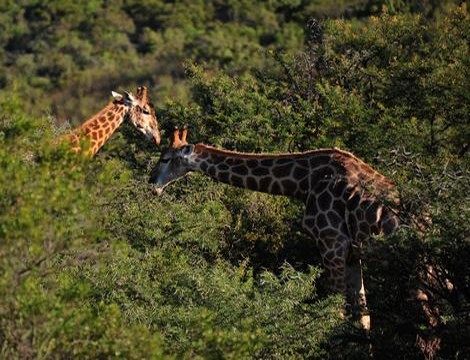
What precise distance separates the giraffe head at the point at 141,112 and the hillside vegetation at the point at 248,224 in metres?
0.83

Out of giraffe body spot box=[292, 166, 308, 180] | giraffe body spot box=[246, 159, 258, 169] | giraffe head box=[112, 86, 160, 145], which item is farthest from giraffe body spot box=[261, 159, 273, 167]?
giraffe head box=[112, 86, 160, 145]

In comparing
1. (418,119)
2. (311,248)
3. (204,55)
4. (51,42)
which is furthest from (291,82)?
(51,42)

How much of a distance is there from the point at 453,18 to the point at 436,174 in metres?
14.3

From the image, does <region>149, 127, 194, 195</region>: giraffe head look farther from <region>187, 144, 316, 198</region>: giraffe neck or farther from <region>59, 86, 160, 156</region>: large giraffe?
<region>59, 86, 160, 156</region>: large giraffe

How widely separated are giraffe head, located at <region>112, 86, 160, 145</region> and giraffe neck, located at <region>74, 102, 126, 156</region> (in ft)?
1.33

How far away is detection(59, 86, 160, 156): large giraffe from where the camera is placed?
17.2 metres

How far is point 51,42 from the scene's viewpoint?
82.4 metres

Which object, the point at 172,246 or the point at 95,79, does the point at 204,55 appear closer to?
the point at 95,79

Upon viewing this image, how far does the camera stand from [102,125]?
685 inches

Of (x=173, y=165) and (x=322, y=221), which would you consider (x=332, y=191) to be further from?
(x=173, y=165)

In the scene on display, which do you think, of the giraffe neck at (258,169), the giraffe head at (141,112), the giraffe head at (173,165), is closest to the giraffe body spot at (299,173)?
the giraffe neck at (258,169)

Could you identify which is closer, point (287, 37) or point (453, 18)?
point (453, 18)

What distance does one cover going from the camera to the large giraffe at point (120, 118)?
1723 centimetres

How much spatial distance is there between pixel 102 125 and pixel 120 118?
2.43 ft
